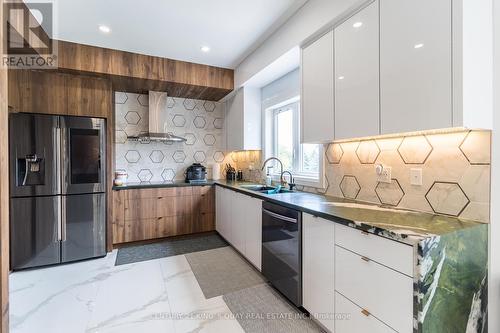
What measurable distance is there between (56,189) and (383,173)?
324 cm

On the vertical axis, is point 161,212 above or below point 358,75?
below

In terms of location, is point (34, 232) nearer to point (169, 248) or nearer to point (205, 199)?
point (169, 248)

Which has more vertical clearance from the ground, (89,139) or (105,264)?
(89,139)

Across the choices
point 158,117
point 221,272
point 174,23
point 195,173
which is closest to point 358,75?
point 174,23

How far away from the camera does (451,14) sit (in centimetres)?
110

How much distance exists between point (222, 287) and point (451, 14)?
8.00ft

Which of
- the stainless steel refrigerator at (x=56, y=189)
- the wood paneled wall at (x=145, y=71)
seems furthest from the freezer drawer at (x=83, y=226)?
the wood paneled wall at (x=145, y=71)

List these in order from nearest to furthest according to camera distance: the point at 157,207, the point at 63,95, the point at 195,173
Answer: the point at 63,95
the point at 157,207
the point at 195,173

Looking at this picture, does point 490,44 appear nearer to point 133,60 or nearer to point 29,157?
point 133,60

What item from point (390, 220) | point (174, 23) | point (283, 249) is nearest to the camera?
point (390, 220)

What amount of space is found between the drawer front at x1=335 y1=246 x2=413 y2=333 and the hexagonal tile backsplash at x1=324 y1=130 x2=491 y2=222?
1.91ft

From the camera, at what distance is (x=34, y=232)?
8.45ft

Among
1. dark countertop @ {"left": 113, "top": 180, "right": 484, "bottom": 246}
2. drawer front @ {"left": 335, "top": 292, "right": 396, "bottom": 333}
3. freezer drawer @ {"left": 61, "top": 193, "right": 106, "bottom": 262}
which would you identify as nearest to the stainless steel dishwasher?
dark countertop @ {"left": 113, "top": 180, "right": 484, "bottom": 246}

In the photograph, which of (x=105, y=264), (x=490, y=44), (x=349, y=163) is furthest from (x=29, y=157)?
(x=490, y=44)
